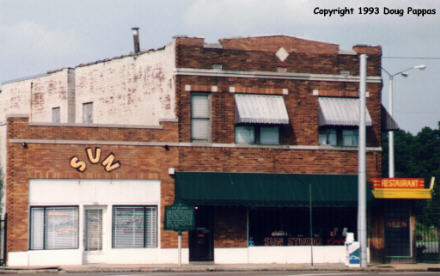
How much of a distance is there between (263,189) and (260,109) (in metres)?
3.36

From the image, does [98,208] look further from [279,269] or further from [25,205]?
[279,269]

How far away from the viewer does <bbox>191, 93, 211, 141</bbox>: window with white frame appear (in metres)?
36.3

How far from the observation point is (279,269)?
33500 millimetres

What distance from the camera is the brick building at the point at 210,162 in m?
34.3

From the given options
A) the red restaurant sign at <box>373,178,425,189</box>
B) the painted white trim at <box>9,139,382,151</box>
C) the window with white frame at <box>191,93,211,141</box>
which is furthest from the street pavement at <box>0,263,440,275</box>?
the window with white frame at <box>191,93,211,141</box>

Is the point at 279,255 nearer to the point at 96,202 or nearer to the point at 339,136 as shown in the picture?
the point at 339,136

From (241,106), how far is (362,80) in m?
5.15

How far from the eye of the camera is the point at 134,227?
35.4 m

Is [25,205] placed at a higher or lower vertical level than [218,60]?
lower

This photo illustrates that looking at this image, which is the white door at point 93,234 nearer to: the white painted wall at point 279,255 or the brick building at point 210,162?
the brick building at point 210,162

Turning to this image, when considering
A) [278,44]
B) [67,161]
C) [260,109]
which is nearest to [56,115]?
[67,161]

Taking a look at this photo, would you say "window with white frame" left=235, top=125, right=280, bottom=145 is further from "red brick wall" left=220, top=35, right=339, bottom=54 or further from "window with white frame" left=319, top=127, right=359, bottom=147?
"red brick wall" left=220, top=35, right=339, bottom=54

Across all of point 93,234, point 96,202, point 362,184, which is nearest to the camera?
point 362,184

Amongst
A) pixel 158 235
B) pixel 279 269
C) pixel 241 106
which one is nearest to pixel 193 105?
pixel 241 106
